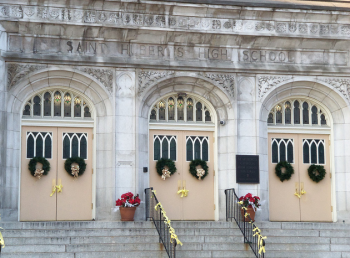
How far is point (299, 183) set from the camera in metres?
18.7

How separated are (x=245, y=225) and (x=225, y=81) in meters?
Answer: 4.31

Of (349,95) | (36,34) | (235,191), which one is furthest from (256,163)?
(36,34)

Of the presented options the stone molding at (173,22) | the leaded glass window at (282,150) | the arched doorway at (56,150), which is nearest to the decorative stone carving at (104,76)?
the arched doorway at (56,150)

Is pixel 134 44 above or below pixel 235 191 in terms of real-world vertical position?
above

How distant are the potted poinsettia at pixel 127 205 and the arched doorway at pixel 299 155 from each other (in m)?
4.09

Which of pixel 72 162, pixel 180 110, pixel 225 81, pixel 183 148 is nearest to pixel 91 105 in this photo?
pixel 72 162

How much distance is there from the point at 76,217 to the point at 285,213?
19.1 feet

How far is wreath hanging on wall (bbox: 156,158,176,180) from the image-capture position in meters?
17.9

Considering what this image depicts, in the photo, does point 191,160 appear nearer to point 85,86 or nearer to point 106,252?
point 85,86

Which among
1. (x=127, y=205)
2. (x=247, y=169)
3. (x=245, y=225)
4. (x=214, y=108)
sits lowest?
(x=245, y=225)

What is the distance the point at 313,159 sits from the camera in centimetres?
1898

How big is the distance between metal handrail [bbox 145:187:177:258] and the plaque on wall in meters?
2.52

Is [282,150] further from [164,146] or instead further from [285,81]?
[164,146]

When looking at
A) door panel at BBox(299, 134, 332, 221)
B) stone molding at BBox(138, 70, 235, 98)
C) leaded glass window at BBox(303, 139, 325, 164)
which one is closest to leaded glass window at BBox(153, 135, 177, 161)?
stone molding at BBox(138, 70, 235, 98)
